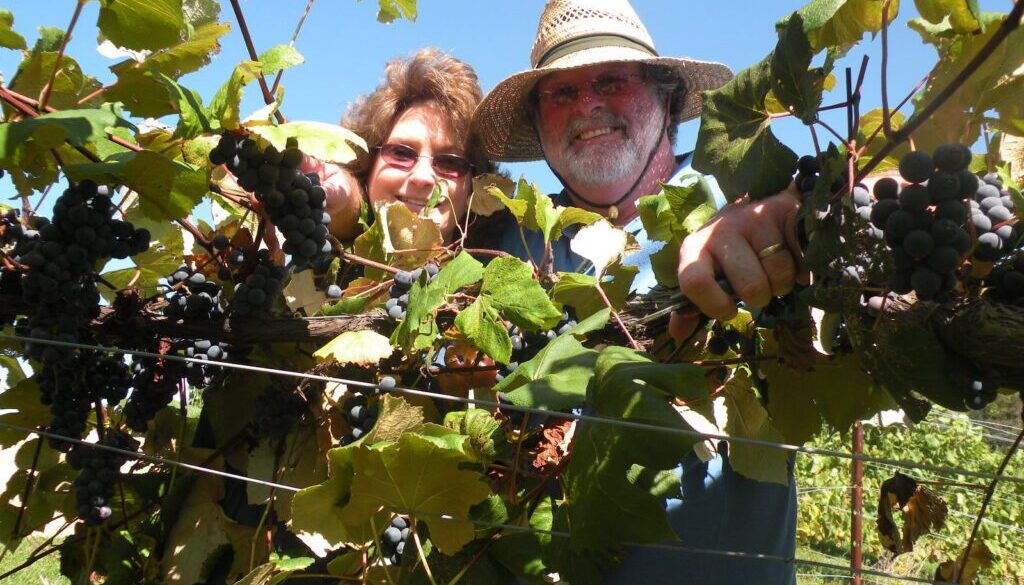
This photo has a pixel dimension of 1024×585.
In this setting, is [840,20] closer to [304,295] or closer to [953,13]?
[953,13]

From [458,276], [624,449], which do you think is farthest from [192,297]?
[624,449]

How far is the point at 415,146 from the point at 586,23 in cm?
65

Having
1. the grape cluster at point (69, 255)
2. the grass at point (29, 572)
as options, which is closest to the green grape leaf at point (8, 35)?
the grape cluster at point (69, 255)

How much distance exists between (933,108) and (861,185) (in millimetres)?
110

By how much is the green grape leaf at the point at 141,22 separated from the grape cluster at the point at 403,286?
545 millimetres

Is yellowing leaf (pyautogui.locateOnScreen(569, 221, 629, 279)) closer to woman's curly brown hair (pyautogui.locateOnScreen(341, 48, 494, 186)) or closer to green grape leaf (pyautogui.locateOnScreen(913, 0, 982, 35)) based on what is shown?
green grape leaf (pyautogui.locateOnScreen(913, 0, 982, 35))

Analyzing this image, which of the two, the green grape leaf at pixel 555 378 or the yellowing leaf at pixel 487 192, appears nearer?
the green grape leaf at pixel 555 378

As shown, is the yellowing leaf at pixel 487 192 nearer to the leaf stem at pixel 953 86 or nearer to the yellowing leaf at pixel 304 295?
the yellowing leaf at pixel 304 295

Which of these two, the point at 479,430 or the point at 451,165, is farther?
the point at 451,165

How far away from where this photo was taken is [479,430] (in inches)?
47.3

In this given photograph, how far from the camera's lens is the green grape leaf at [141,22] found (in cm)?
119

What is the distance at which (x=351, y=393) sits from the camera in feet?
4.75

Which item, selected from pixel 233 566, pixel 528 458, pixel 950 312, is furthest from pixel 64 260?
pixel 950 312

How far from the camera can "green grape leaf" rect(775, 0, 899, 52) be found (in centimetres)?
92
